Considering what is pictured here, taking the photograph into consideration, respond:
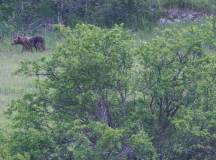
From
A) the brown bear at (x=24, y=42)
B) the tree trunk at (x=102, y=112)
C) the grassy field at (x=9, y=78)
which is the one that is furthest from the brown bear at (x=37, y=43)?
the tree trunk at (x=102, y=112)

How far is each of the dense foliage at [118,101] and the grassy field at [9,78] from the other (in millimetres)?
3399

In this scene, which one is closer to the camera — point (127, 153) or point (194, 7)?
point (127, 153)

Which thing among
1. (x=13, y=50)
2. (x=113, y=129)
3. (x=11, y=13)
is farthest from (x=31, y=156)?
(x=11, y=13)

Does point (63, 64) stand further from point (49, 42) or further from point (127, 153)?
point (49, 42)

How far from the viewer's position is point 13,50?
2308cm

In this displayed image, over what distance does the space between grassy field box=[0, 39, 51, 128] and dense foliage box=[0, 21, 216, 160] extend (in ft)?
11.2

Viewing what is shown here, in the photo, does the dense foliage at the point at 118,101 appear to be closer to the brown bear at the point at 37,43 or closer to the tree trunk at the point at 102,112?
Answer: the tree trunk at the point at 102,112

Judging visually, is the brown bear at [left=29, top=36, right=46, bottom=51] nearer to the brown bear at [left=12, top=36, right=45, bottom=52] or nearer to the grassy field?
the brown bear at [left=12, top=36, right=45, bottom=52]

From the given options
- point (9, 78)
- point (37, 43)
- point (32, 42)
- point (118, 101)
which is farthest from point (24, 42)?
point (118, 101)

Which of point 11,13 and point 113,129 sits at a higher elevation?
point 113,129

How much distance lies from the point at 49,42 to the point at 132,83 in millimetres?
16907

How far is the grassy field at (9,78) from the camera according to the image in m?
13.8

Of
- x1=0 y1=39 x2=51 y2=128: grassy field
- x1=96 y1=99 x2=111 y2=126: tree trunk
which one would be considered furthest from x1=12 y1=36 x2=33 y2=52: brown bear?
x1=96 y1=99 x2=111 y2=126: tree trunk

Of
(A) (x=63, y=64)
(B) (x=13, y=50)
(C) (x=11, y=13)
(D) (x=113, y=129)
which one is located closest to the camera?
(D) (x=113, y=129)
